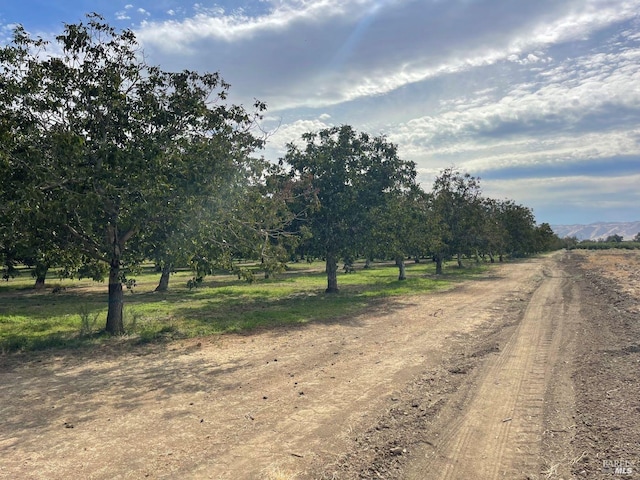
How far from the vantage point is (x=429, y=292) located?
1022 inches

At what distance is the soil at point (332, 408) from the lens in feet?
16.5

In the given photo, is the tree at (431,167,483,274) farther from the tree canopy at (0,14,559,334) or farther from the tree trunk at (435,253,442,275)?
the tree canopy at (0,14,559,334)

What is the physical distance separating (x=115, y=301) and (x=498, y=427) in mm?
11935

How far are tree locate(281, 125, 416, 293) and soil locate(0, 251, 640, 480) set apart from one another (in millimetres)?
11865

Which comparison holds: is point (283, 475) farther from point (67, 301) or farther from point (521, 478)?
point (67, 301)

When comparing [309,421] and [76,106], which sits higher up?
[76,106]

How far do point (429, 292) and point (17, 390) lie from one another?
22035mm

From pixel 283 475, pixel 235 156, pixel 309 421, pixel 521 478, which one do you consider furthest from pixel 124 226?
pixel 521 478

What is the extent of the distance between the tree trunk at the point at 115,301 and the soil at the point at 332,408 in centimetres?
189

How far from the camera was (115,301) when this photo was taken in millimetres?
13453

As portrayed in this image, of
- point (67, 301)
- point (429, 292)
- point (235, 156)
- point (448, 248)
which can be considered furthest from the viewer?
point (448, 248)

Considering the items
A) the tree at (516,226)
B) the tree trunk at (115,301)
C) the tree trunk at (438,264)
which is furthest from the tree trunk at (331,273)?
the tree at (516,226)

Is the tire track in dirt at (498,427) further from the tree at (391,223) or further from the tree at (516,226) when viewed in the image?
the tree at (516,226)

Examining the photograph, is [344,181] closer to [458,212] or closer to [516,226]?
[458,212]
